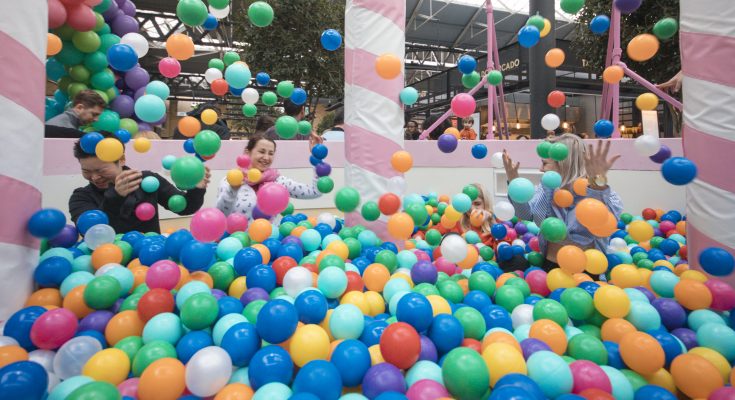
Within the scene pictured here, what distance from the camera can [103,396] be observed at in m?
0.86

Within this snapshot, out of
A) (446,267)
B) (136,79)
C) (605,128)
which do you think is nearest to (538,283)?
(446,267)

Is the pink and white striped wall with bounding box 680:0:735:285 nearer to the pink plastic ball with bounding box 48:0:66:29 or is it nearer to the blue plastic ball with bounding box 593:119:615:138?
the blue plastic ball with bounding box 593:119:615:138

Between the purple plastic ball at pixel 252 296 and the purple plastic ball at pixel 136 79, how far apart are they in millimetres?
2146

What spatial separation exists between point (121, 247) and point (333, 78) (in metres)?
4.38

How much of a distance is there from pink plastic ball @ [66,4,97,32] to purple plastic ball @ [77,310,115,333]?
1870 millimetres

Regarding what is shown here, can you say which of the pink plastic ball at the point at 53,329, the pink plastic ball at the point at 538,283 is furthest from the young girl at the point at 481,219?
the pink plastic ball at the point at 53,329

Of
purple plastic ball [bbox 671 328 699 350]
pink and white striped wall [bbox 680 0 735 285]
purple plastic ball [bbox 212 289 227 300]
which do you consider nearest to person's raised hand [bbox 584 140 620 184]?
pink and white striped wall [bbox 680 0 735 285]

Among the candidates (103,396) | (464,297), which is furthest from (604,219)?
(103,396)

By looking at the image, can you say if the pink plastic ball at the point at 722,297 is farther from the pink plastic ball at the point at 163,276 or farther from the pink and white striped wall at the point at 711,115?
the pink plastic ball at the point at 163,276

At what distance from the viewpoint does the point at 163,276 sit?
1409 mm

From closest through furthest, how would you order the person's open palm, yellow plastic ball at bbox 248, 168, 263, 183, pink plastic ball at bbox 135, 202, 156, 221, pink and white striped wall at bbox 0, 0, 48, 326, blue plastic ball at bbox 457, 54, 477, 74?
pink and white striped wall at bbox 0, 0, 48, 326
the person's open palm
pink plastic ball at bbox 135, 202, 156, 221
yellow plastic ball at bbox 248, 168, 263, 183
blue plastic ball at bbox 457, 54, 477, 74

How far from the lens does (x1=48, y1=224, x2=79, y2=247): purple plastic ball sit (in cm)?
170

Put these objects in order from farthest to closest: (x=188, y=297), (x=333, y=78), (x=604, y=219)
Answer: (x=333, y=78), (x=604, y=219), (x=188, y=297)

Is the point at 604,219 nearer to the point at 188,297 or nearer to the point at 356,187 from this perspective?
the point at 356,187
